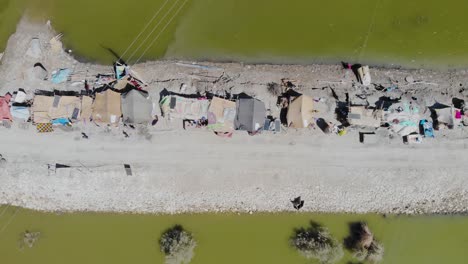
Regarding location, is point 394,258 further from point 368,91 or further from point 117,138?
point 117,138

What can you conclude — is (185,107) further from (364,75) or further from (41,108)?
(364,75)

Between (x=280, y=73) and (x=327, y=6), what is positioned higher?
(x=327, y=6)

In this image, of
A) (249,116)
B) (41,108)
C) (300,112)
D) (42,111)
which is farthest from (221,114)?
(41,108)

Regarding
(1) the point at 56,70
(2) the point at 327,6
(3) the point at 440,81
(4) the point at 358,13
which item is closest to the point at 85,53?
(1) the point at 56,70

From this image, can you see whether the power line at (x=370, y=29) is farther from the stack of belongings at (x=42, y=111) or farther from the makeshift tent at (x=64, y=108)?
the stack of belongings at (x=42, y=111)

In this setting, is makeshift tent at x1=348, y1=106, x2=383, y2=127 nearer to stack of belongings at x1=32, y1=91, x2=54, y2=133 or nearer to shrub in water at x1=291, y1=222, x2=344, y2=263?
shrub in water at x1=291, y1=222, x2=344, y2=263
